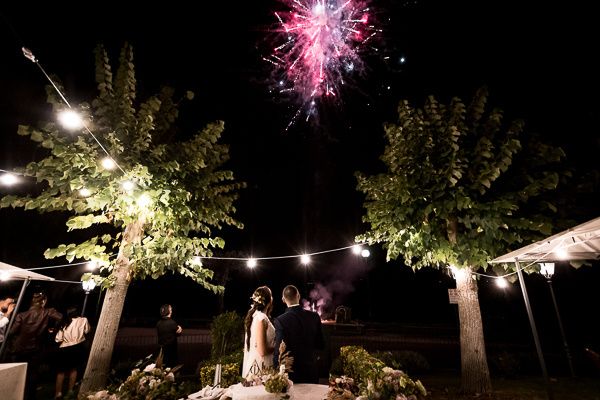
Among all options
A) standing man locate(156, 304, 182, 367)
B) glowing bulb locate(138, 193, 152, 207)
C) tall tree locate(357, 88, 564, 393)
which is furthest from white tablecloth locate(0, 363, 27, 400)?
tall tree locate(357, 88, 564, 393)

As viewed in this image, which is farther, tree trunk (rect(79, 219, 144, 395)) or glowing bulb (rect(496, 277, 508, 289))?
glowing bulb (rect(496, 277, 508, 289))

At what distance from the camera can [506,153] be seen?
6750 mm

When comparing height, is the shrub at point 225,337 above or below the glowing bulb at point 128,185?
below

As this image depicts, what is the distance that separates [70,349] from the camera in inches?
282

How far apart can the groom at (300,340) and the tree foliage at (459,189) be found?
3.56 meters

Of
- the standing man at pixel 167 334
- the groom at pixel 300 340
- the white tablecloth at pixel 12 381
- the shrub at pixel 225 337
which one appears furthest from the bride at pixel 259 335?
the white tablecloth at pixel 12 381

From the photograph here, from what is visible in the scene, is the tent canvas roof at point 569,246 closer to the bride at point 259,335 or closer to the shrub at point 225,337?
the bride at point 259,335

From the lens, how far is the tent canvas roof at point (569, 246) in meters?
4.47

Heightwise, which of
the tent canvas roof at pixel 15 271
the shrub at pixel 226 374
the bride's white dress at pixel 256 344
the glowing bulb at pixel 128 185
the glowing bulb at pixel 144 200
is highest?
the glowing bulb at pixel 128 185

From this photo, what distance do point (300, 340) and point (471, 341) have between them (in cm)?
516

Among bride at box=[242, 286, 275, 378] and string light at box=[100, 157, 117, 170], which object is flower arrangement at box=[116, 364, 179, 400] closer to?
bride at box=[242, 286, 275, 378]

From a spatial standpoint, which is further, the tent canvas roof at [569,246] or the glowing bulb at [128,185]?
the glowing bulb at [128,185]

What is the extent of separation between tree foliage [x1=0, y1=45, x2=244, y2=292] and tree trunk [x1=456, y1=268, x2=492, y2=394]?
226 inches

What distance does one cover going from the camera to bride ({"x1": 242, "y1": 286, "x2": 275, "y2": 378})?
493 centimetres
